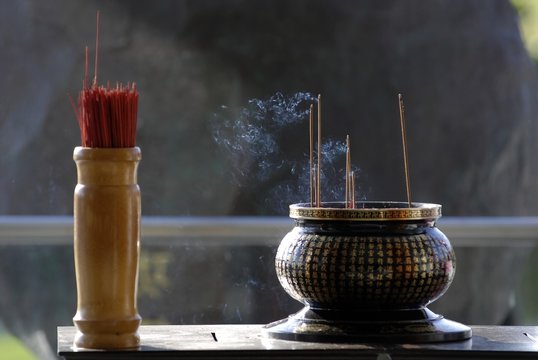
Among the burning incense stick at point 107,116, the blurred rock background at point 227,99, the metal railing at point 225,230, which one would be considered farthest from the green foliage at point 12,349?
the burning incense stick at point 107,116

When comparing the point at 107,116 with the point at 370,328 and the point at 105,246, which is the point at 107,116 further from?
the point at 370,328

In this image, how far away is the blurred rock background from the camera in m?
2.73

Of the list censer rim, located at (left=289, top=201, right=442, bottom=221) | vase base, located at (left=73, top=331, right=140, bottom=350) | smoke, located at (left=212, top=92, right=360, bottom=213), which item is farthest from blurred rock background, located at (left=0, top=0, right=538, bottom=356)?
vase base, located at (left=73, top=331, right=140, bottom=350)

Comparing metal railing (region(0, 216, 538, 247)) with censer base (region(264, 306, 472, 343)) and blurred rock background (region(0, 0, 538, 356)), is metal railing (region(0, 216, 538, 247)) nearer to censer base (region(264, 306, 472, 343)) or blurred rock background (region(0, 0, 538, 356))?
blurred rock background (region(0, 0, 538, 356))

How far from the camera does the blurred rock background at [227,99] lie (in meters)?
2.73

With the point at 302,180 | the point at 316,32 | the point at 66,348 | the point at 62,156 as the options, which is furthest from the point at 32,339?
the point at 66,348

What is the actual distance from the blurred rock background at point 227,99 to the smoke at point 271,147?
10 mm

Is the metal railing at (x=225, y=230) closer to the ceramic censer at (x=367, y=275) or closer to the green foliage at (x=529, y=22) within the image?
the green foliage at (x=529, y=22)

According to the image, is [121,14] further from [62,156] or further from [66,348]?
[66,348]

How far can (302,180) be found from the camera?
272cm

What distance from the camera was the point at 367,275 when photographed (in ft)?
5.04

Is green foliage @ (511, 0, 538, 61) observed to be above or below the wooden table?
above

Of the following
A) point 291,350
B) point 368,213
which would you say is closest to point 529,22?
point 368,213

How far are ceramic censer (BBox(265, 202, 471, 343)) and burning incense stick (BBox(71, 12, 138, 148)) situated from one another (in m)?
0.26
